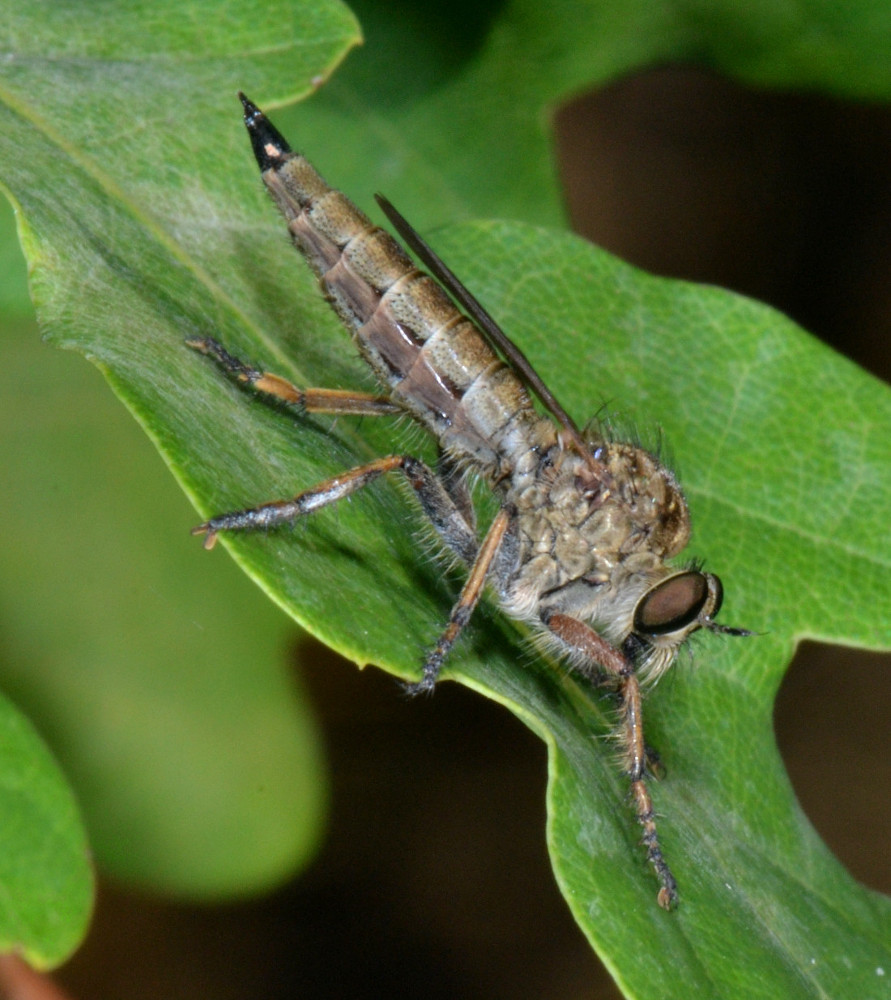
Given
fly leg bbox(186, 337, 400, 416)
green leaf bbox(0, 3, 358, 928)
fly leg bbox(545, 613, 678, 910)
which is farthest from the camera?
green leaf bbox(0, 3, 358, 928)

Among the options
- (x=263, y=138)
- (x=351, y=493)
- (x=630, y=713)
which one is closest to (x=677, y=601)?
(x=630, y=713)

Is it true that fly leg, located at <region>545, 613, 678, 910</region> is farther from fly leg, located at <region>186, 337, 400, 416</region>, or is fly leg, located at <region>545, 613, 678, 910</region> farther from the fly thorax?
fly leg, located at <region>186, 337, 400, 416</region>

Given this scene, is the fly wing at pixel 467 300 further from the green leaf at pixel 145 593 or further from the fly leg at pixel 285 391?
the green leaf at pixel 145 593

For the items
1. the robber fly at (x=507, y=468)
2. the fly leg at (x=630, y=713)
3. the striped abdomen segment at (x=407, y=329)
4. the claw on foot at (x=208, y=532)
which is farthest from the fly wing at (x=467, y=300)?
the claw on foot at (x=208, y=532)


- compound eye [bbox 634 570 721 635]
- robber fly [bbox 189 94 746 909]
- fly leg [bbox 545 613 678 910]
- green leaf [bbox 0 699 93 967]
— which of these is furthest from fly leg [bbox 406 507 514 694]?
green leaf [bbox 0 699 93 967]

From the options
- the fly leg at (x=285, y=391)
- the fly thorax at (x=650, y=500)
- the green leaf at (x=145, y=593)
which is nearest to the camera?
the fly leg at (x=285, y=391)

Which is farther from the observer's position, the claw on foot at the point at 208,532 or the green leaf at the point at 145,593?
the green leaf at the point at 145,593

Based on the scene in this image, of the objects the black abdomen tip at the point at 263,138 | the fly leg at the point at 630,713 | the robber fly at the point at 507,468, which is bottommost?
the fly leg at the point at 630,713
